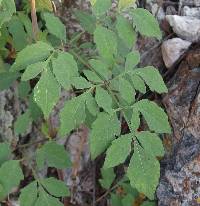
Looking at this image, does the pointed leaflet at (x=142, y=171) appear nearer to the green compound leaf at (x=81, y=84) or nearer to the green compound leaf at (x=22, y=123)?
the green compound leaf at (x=81, y=84)

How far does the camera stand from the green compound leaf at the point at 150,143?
4.43ft

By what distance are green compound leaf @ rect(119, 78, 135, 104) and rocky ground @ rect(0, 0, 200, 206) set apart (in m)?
0.58

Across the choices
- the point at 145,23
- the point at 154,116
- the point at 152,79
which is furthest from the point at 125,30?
the point at 154,116

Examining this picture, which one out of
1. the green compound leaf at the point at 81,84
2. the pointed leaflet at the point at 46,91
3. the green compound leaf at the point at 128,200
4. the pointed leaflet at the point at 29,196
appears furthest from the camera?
the green compound leaf at the point at 128,200

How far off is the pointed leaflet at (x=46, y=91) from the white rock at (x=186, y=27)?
1.04 meters

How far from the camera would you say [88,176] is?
93.0 inches

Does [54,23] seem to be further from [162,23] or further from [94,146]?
[162,23]

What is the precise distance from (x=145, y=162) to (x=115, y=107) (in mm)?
228

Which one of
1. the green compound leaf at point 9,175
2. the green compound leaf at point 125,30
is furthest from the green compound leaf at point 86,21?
the green compound leaf at point 9,175

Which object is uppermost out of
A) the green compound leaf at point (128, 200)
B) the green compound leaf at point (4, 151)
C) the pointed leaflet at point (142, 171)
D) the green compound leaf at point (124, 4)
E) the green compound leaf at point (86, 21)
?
the green compound leaf at point (124, 4)

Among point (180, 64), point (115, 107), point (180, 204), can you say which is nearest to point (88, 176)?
point (180, 204)

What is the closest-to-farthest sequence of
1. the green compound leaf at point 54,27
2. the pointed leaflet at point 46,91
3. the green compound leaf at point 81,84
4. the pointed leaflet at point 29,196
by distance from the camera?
the pointed leaflet at point 46,91 < the green compound leaf at point 81,84 < the green compound leaf at point 54,27 < the pointed leaflet at point 29,196

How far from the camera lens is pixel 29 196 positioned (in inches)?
65.7

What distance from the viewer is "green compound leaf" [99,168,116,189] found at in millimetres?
2148
